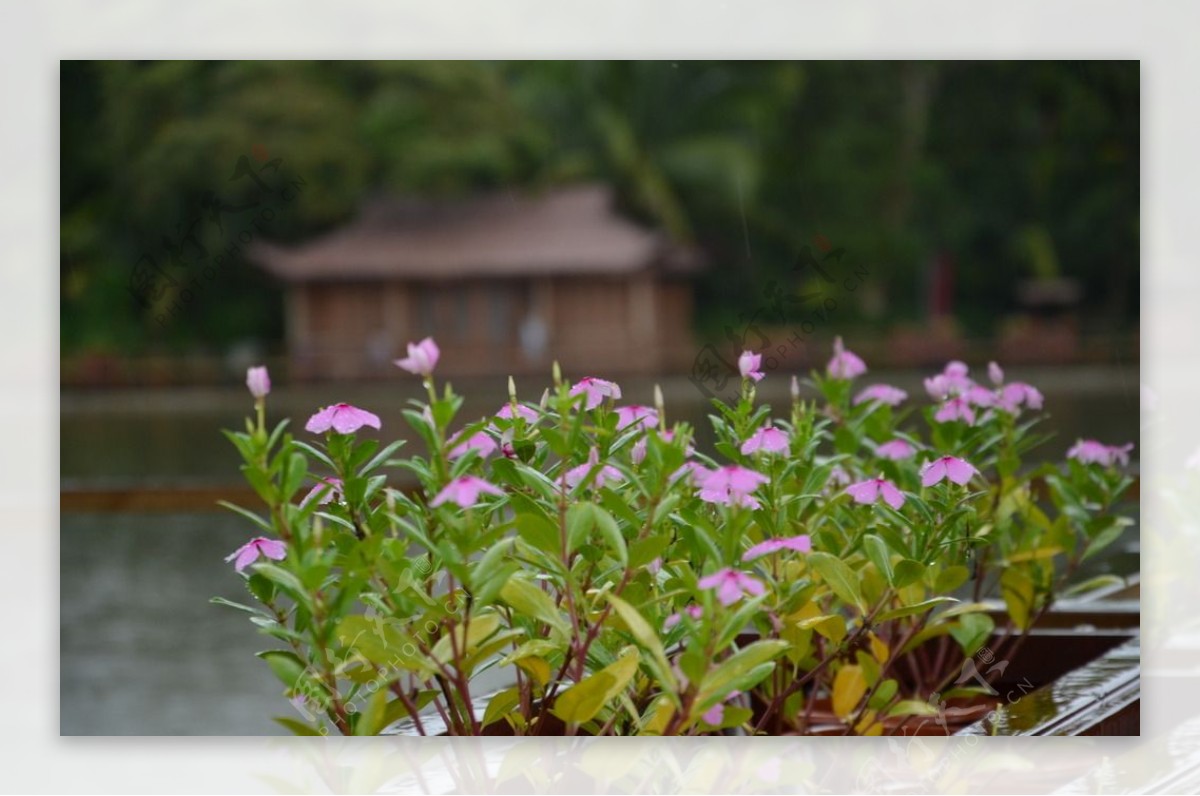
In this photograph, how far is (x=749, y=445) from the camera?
1041 mm

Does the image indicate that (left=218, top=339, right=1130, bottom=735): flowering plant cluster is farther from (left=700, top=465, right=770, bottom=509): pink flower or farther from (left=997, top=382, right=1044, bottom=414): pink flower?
(left=997, top=382, right=1044, bottom=414): pink flower

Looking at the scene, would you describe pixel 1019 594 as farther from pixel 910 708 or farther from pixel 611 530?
pixel 611 530

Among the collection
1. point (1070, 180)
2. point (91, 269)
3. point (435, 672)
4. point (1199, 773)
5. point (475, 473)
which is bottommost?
point (1199, 773)

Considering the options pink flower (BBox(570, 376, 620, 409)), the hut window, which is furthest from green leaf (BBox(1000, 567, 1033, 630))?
the hut window

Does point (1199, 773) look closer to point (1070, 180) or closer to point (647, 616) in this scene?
point (647, 616)

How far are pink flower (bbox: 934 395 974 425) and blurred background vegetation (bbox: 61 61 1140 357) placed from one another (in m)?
0.30

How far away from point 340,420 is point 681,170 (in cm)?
392

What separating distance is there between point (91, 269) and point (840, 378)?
0.95m

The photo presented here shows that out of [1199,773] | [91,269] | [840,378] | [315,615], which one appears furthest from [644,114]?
[315,615]

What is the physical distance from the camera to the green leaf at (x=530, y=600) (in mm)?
930

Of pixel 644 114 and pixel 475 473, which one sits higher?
pixel 644 114

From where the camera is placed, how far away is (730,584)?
0.87 meters

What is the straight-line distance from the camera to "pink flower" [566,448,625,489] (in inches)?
39.6

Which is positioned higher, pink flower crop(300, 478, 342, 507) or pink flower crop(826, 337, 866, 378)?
pink flower crop(826, 337, 866, 378)
